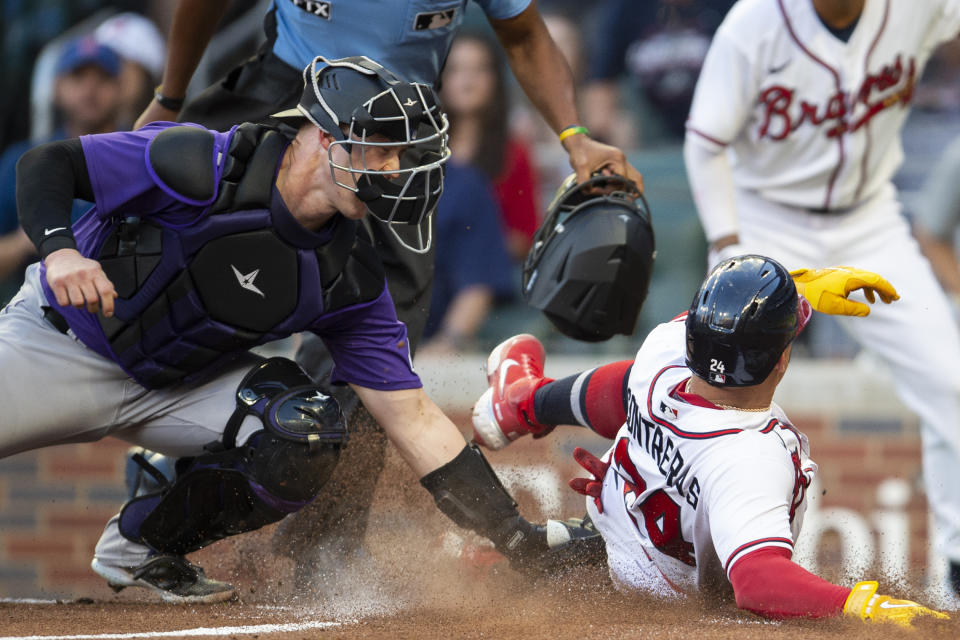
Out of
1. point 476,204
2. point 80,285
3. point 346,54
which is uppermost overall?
point 346,54

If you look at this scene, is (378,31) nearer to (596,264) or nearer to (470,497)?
(596,264)

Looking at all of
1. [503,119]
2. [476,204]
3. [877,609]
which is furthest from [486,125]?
[877,609]

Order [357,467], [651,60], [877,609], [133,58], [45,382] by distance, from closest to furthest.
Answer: [877,609] → [45,382] → [357,467] → [133,58] → [651,60]


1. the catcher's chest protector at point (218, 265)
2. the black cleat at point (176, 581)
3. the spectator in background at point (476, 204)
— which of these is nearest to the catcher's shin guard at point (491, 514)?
the catcher's chest protector at point (218, 265)

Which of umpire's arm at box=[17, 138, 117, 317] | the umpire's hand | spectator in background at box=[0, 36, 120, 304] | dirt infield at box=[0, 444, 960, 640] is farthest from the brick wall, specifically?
the umpire's hand

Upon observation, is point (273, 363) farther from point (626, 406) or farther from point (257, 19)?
point (257, 19)

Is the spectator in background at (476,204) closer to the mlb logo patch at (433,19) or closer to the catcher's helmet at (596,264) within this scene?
the catcher's helmet at (596,264)
